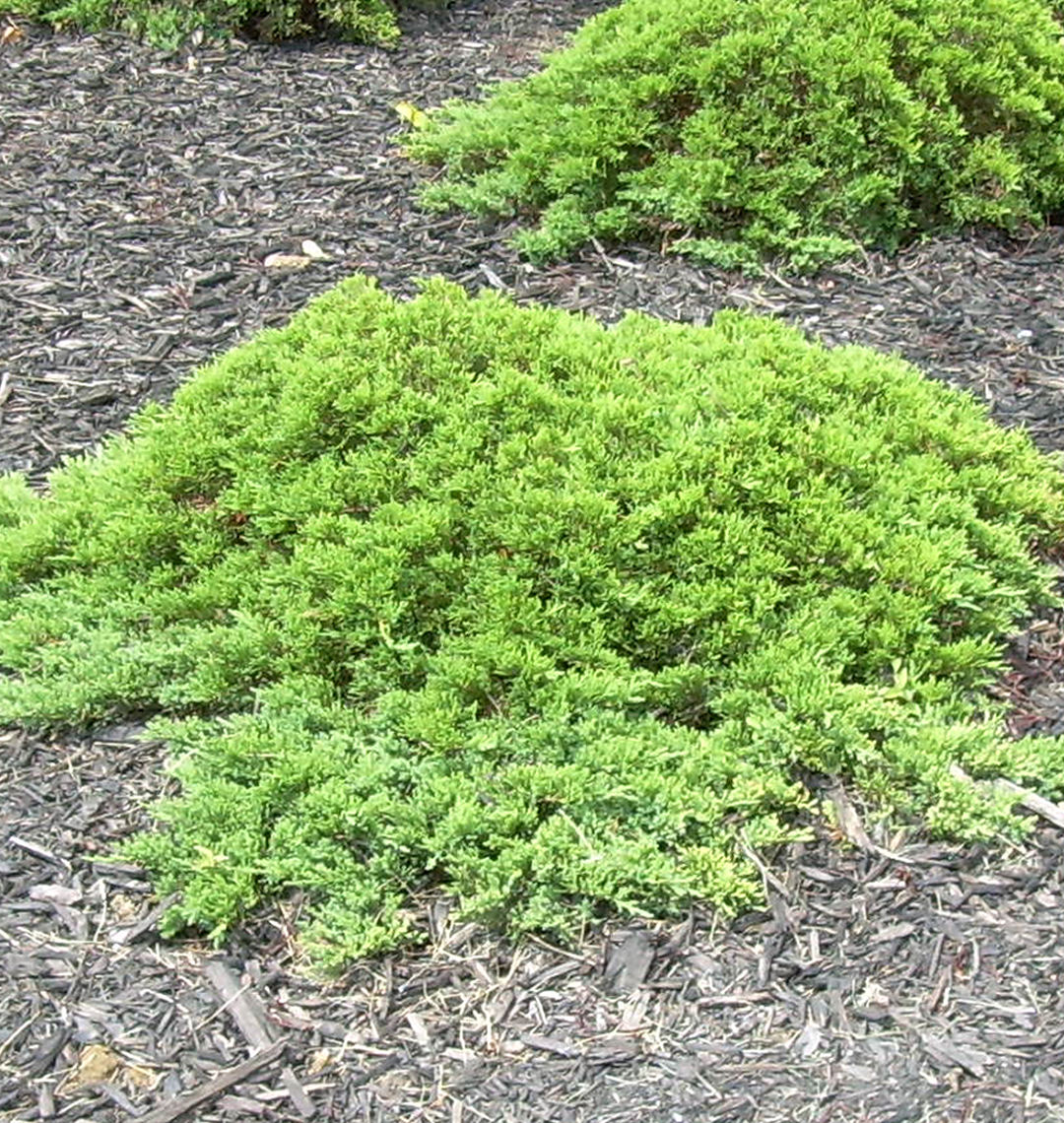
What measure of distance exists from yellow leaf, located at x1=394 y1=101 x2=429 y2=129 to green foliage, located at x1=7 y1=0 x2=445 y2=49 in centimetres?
94

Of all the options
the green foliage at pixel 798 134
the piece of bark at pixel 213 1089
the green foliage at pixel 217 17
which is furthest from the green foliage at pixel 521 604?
the green foliage at pixel 217 17

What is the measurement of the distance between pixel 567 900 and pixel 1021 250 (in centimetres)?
376

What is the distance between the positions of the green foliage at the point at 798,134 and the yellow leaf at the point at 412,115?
864 mm

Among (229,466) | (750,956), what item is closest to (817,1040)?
(750,956)

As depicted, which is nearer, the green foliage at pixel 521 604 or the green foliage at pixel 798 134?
the green foliage at pixel 521 604

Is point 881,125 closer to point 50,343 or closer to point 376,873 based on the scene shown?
point 50,343

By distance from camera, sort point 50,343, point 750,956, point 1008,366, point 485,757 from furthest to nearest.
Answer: point 50,343 → point 1008,366 → point 485,757 → point 750,956

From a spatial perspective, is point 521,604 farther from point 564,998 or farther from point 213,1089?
point 213,1089

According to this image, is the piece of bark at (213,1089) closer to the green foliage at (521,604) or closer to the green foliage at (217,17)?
the green foliage at (521,604)

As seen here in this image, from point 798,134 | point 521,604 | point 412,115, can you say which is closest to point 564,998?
point 521,604

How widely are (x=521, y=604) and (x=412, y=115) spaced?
389 centimetres

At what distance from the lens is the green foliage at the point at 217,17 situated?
288 inches

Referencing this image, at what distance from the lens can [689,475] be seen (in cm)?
371

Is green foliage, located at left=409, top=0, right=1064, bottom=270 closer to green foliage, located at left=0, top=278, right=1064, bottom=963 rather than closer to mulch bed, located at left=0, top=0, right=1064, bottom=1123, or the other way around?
green foliage, located at left=0, top=278, right=1064, bottom=963
